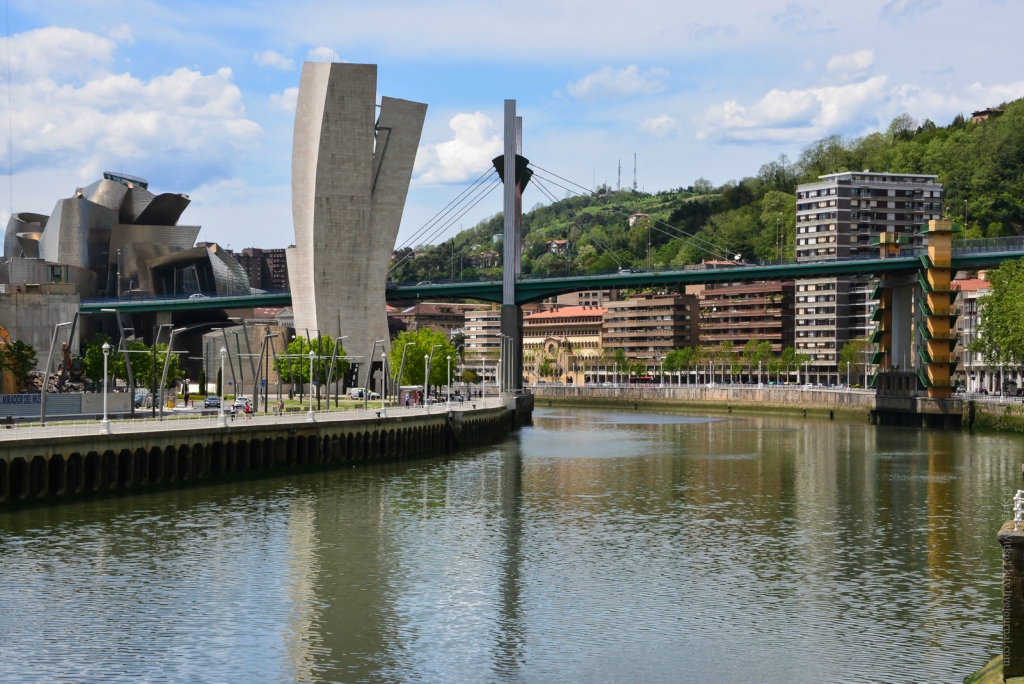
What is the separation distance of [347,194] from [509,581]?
3024 inches

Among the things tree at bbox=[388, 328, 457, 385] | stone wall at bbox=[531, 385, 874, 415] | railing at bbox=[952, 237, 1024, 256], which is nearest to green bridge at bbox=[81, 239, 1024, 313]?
railing at bbox=[952, 237, 1024, 256]

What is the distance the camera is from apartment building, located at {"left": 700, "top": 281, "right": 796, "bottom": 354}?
148875mm

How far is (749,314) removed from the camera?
498 feet

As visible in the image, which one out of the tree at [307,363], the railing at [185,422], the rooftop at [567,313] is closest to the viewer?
the railing at [185,422]

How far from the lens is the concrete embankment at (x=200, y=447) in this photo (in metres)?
36.4

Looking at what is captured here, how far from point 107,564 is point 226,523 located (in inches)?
255

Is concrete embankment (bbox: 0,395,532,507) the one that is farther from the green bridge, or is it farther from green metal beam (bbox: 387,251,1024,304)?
the green bridge

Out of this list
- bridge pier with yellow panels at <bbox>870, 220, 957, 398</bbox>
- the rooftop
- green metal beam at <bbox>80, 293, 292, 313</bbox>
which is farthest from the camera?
the rooftop

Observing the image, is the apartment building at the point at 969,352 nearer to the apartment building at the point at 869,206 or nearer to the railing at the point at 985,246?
the railing at the point at 985,246

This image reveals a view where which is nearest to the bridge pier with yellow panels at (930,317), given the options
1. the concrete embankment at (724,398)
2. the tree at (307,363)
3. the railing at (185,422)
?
the concrete embankment at (724,398)

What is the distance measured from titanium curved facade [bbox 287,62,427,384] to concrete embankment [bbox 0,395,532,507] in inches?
1556

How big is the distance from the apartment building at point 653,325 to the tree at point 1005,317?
7444cm

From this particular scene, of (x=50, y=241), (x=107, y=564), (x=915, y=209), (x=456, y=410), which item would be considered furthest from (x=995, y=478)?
(x=50, y=241)

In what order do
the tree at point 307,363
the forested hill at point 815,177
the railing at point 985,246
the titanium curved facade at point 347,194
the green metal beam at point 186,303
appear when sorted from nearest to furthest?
1. the railing at point 985,246
2. the tree at point 307,363
3. the titanium curved facade at point 347,194
4. the green metal beam at point 186,303
5. the forested hill at point 815,177
